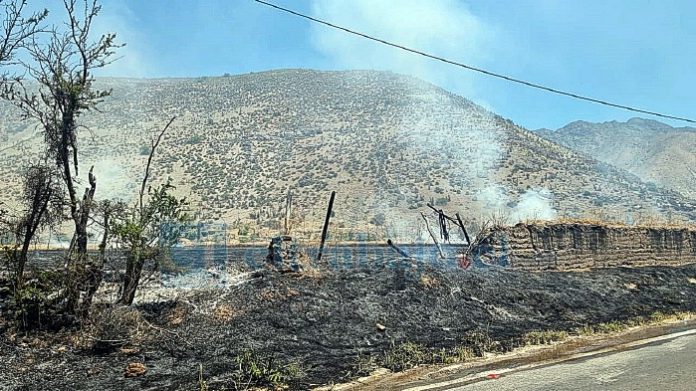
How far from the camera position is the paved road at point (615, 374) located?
8328 millimetres

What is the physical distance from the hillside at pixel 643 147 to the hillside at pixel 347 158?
33549 millimetres

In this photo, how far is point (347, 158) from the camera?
189 feet

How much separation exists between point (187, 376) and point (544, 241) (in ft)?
43.1

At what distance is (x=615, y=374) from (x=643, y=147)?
13268 centimetres

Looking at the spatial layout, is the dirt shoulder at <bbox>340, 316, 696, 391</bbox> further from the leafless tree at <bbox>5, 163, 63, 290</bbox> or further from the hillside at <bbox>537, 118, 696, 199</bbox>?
the hillside at <bbox>537, 118, 696, 199</bbox>

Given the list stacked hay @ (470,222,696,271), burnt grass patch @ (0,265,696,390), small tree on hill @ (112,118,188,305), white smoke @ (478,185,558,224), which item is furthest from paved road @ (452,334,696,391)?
white smoke @ (478,185,558,224)

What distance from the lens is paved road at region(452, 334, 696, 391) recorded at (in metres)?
8.33

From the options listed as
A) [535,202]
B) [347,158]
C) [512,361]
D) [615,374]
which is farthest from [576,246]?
[347,158]

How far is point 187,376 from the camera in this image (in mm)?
9172

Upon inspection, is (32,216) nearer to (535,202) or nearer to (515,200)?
(535,202)

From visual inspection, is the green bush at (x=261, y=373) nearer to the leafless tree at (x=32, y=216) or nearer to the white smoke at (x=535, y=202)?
the leafless tree at (x=32, y=216)

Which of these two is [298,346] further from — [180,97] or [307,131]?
[180,97]

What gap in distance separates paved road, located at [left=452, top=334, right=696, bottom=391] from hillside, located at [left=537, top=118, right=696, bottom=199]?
264ft

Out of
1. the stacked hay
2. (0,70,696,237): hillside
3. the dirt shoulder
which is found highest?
(0,70,696,237): hillside
